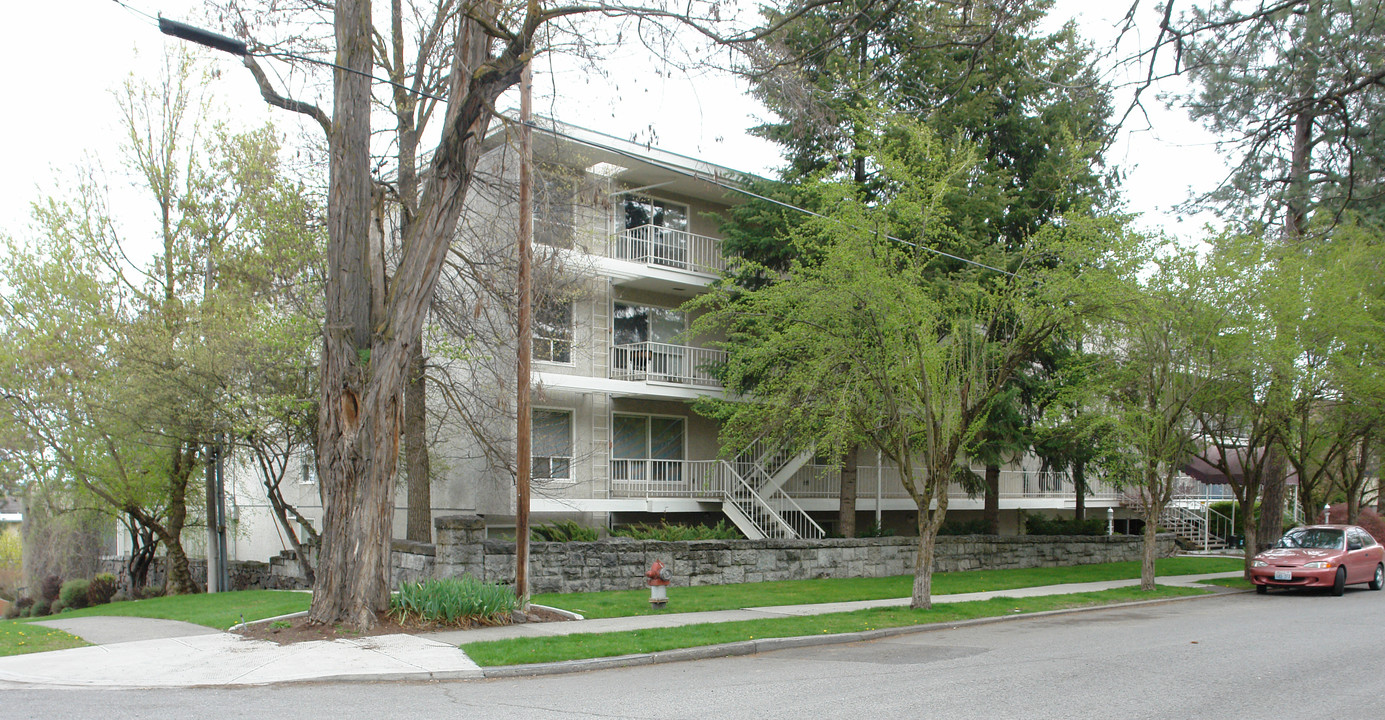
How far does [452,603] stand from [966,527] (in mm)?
18666

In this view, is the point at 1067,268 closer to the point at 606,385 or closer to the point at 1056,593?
the point at 1056,593

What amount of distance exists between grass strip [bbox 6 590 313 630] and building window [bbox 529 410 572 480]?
251 inches

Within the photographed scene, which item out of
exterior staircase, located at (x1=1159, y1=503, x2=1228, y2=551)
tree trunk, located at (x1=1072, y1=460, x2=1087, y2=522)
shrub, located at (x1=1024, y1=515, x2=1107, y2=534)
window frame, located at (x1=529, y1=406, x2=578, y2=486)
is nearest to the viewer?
window frame, located at (x1=529, y1=406, x2=578, y2=486)

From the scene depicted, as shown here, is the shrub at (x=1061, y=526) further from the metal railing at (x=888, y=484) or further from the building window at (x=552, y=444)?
the building window at (x=552, y=444)

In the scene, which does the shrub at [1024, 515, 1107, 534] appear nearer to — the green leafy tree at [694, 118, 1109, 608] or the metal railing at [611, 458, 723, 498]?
the metal railing at [611, 458, 723, 498]

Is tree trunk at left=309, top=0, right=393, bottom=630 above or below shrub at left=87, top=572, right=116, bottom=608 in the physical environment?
above

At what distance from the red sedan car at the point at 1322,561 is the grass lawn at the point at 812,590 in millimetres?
3373

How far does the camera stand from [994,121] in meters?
23.4

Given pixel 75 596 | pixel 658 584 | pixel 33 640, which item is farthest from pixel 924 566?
pixel 75 596

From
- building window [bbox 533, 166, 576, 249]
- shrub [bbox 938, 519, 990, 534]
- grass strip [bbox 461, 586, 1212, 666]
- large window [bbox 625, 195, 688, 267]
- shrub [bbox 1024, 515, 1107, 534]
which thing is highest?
large window [bbox 625, 195, 688, 267]

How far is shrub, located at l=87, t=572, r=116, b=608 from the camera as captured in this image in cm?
2312

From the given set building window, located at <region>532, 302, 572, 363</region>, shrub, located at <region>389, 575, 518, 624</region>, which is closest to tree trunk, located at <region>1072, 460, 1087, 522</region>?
building window, located at <region>532, 302, 572, 363</region>

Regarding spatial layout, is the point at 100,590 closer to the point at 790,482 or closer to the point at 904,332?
the point at 790,482

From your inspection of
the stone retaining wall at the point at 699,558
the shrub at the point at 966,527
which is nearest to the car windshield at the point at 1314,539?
the stone retaining wall at the point at 699,558
